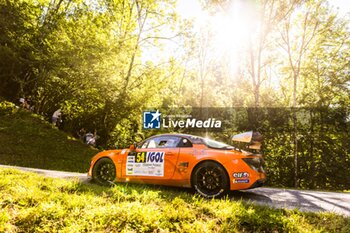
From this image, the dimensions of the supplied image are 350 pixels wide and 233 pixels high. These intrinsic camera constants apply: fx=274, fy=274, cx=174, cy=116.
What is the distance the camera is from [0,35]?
17.3 m

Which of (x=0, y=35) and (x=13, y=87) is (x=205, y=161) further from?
(x=13, y=87)

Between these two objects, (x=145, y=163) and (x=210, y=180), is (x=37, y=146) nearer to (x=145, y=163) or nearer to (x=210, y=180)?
(x=145, y=163)

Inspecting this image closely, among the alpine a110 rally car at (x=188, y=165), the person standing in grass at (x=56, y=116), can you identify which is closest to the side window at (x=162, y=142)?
the alpine a110 rally car at (x=188, y=165)

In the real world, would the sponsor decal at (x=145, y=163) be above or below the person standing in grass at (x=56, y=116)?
below

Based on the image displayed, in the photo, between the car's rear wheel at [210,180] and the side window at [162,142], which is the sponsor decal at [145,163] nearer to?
the side window at [162,142]

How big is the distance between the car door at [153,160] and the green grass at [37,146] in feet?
25.3

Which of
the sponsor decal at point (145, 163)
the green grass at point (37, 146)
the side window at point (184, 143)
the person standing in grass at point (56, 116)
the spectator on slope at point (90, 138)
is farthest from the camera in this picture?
the person standing in grass at point (56, 116)

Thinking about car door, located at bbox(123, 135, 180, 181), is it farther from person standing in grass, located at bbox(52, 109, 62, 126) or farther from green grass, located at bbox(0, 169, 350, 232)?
person standing in grass, located at bbox(52, 109, 62, 126)

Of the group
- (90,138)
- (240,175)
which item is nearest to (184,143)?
(240,175)

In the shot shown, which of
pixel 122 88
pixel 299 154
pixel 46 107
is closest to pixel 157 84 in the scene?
pixel 122 88

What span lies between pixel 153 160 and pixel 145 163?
0.24 metres

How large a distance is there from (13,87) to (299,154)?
19400 millimetres

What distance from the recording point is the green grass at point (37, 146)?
12839mm

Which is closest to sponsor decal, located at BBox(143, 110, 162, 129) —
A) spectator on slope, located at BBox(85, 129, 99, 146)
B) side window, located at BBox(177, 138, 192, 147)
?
spectator on slope, located at BBox(85, 129, 99, 146)
